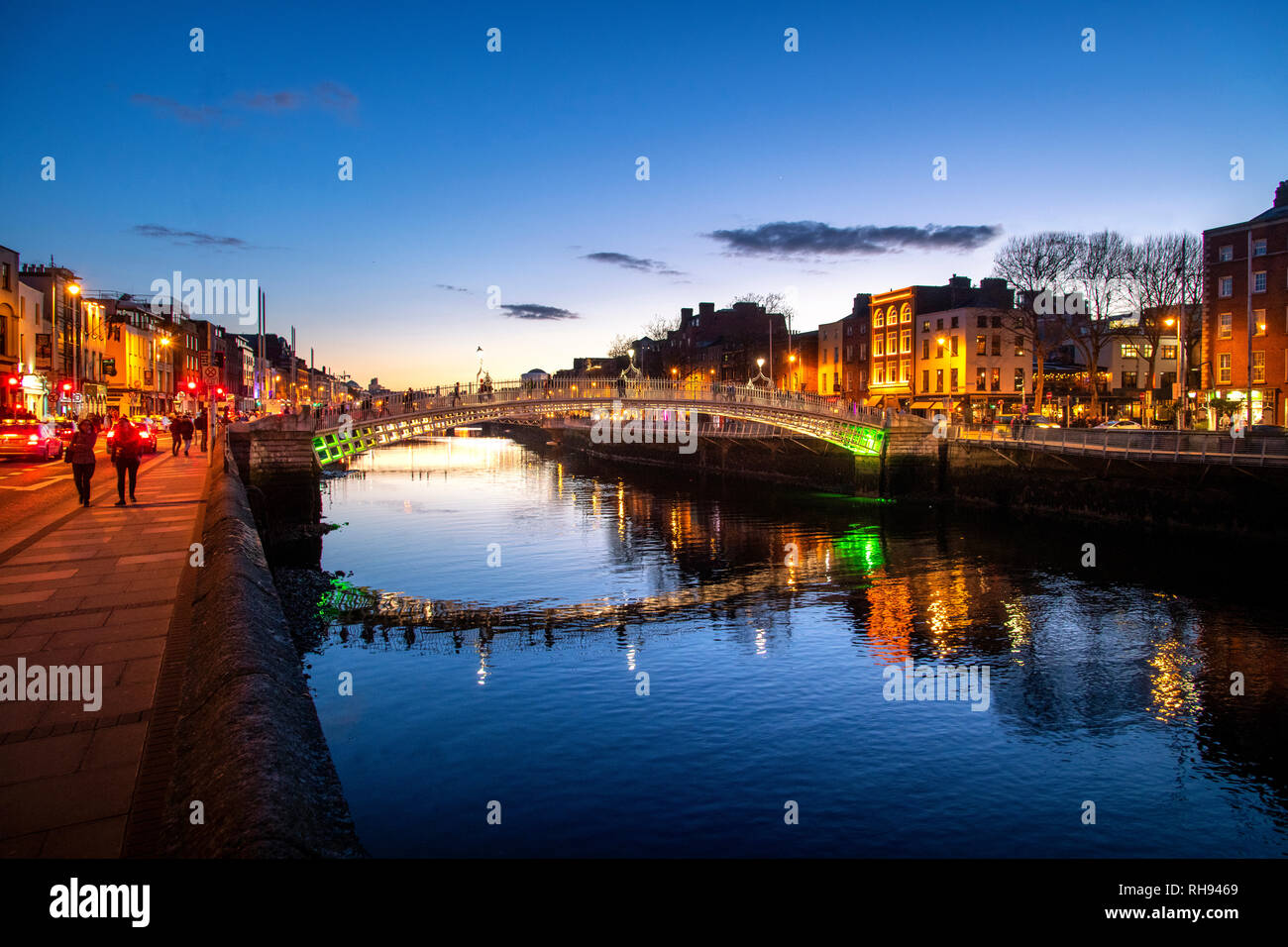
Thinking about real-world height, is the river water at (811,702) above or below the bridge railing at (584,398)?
below

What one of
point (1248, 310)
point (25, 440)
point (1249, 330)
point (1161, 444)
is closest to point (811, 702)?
point (1161, 444)

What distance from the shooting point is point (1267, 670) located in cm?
1812

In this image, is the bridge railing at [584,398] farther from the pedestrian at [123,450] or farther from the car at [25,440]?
the pedestrian at [123,450]

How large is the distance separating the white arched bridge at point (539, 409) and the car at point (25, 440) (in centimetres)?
1008

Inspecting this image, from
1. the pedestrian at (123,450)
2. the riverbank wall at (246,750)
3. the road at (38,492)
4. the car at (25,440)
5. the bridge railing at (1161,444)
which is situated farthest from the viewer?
the car at (25,440)

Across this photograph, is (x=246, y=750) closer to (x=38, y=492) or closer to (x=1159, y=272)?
(x=38, y=492)

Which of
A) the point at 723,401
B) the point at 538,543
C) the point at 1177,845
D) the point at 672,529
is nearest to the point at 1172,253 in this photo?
the point at 723,401

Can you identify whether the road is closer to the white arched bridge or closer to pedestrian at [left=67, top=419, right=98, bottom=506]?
pedestrian at [left=67, top=419, right=98, bottom=506]

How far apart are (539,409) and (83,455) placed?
25.9 meters

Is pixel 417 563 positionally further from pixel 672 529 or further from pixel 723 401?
pixel 723 401

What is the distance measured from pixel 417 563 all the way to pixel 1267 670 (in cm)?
2359

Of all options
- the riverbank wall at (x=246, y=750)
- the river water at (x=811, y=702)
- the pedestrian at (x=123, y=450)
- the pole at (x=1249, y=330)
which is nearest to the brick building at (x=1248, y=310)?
the pole at (x=1249, y=330)

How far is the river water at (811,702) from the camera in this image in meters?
11.7

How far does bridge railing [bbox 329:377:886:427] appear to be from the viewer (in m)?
43.6
